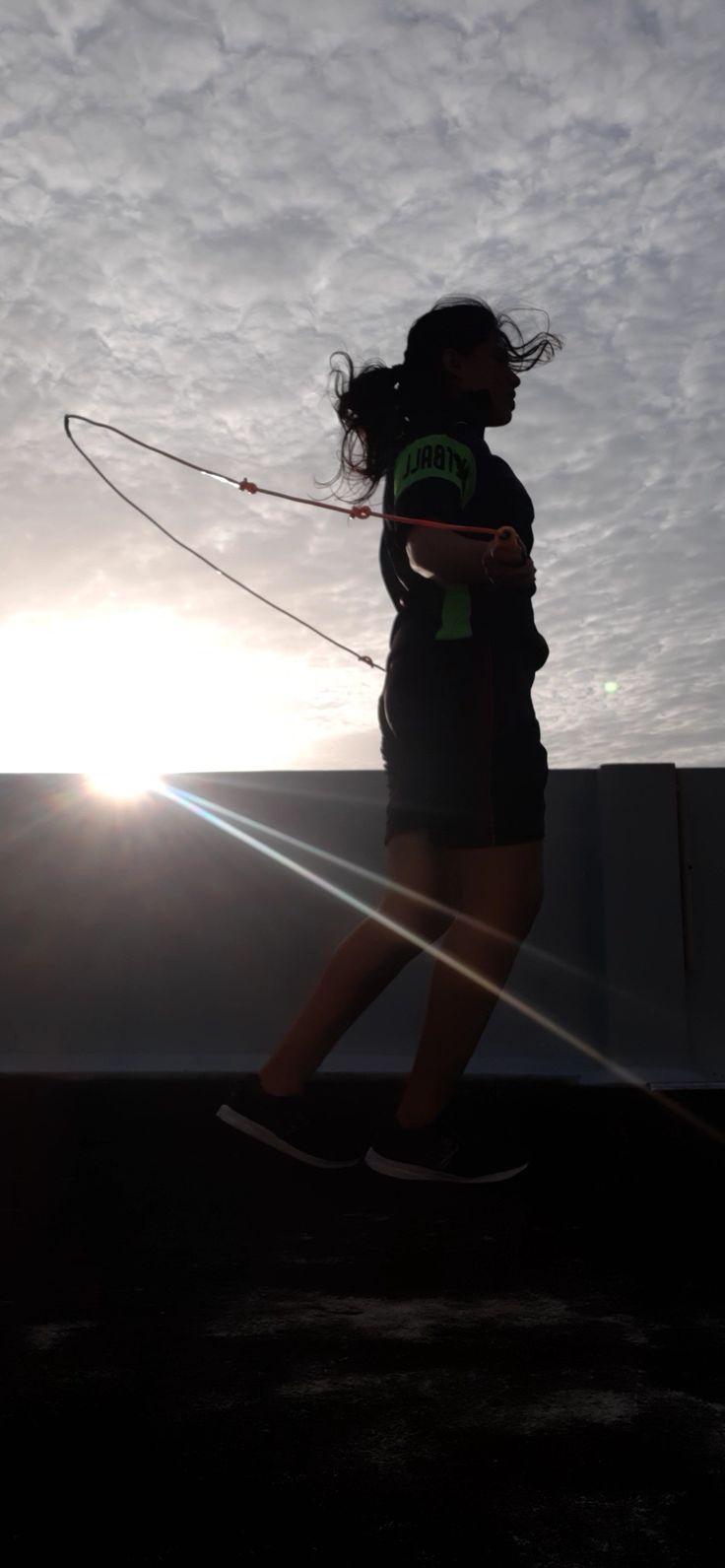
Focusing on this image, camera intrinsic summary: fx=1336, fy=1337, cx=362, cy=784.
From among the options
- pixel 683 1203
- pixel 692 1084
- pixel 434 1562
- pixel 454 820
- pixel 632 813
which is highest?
pixel 632 813

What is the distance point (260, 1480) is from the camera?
1287 mm

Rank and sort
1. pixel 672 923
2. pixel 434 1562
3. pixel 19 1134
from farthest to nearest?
pixel 672 923
pixel 19 1134
pixel 434 1562

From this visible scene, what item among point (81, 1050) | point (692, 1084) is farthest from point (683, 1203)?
point (81, 1050)

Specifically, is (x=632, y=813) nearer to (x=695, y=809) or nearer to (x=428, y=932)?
(x=695, y=809)

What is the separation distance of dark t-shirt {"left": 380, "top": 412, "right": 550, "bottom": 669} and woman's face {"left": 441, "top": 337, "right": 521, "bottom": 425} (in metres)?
0.11

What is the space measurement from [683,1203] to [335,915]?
1971 mm

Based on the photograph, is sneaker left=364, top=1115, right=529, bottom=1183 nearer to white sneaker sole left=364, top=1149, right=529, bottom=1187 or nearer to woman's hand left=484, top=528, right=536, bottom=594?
white sneaker sole left=364, top=1149, right=529, bottom=1187

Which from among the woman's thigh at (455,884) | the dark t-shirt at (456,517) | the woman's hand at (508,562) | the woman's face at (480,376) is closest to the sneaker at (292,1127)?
the woman's thigh at (455,884)

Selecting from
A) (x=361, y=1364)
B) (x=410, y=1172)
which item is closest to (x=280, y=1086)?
(x=410, y=1172)

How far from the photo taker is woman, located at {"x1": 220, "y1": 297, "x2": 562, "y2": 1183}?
2648 millimetres

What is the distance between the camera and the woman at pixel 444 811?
2.65 metres

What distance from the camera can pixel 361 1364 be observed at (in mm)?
1620

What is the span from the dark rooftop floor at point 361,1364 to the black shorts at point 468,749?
0.74 m

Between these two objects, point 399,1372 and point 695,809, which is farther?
point 695,809
